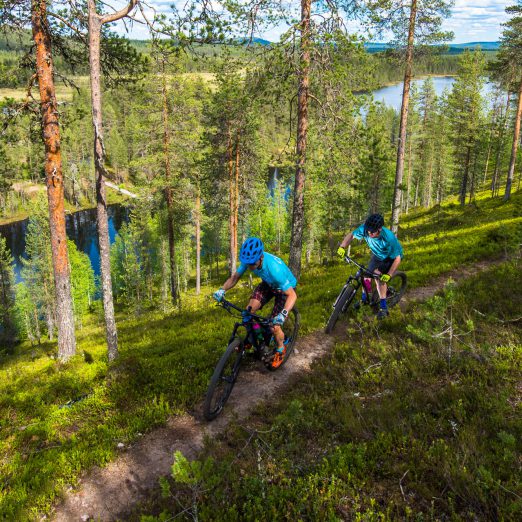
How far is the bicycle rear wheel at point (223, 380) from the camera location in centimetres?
592

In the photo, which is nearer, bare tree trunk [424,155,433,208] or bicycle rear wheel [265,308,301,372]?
bicycle rear wheel [265,308,301,372]

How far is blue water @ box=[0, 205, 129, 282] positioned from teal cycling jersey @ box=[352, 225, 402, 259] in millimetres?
68037

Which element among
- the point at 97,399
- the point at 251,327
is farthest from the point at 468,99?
the point at 97,399

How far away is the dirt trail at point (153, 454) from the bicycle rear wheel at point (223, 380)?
215 mm

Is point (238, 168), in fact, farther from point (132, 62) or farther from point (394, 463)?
point (394, 463)

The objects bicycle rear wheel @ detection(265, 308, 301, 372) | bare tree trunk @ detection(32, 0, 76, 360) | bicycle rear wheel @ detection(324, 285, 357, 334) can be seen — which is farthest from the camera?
bare tree trunk @ detection(32, 0, 76, 360)

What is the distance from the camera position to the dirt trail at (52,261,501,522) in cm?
477

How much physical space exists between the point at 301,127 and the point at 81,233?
77.2m

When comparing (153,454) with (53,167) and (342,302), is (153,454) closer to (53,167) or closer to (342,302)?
(342,302)

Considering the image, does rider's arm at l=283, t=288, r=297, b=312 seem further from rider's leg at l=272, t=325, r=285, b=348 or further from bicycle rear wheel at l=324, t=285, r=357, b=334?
bicycle rear wheel at l=324, t=285, r=357, b=334

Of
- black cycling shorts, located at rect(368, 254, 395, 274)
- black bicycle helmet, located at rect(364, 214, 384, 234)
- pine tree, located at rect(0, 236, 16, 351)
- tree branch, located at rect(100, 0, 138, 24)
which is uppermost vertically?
tree branch, located at rect(100, 0, 138, 24)

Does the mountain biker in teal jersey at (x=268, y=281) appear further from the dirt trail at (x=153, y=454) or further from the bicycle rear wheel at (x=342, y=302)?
the bicycle rear wheel at (x=342, y=302)

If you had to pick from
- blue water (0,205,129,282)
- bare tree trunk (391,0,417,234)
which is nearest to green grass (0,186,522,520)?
bare tree trunk (391,0,417,234)

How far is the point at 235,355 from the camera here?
→ 643 cm
